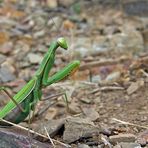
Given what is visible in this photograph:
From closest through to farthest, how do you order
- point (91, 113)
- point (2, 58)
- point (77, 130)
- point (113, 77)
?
point (77, 130)
point (91, 113)
point (113, 77)
point (2, 58)

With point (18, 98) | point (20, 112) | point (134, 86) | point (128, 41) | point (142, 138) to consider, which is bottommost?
point (128, 41)

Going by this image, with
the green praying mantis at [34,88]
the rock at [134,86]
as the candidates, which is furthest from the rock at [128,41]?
the green praying mantis at [34,88]

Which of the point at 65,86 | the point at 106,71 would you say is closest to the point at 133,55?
the point at 106,71

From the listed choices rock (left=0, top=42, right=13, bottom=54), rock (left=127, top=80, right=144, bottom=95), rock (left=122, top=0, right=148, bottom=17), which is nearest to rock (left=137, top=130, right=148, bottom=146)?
rock (left=127, top=80, right=144, bottom=95)

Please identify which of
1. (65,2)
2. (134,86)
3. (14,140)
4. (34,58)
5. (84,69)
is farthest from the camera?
(65,2)

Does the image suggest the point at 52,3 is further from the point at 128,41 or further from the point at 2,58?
the point at 2,58

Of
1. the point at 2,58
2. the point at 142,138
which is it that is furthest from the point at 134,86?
the point at 2,58

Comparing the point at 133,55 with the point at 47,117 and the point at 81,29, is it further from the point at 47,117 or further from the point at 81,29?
the point at 47,117
